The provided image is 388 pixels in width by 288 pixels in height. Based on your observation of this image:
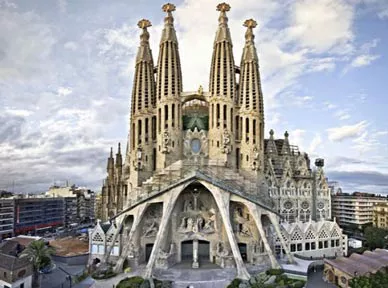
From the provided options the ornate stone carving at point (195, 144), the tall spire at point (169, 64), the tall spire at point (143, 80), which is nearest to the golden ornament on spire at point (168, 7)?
the tall spire at point (169, 64)

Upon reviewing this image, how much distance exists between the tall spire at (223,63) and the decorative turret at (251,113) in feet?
7.51

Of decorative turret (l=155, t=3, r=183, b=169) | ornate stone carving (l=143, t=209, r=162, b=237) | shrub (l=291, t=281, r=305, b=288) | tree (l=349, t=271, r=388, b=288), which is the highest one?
decorative turret (l=155, t=3, r=183, b=169)

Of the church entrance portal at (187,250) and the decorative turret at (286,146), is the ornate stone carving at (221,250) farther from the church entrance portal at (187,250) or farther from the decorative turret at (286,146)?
the decorative turret at (286,146)

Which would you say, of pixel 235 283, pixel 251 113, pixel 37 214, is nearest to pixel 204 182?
pixel 235 283

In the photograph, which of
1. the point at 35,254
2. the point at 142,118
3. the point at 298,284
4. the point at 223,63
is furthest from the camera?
the point at 142,118

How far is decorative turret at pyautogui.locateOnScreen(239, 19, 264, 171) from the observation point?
153 feet

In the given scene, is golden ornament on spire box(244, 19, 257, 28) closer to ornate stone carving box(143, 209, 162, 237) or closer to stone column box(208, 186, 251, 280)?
stone column box(208, 186, 251, 280)

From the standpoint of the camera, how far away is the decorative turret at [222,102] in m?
45.3

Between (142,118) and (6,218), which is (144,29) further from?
(6,218)

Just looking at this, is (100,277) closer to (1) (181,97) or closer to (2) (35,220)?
(1) (181,97)

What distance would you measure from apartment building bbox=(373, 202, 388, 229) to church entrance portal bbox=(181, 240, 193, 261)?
50.7 m

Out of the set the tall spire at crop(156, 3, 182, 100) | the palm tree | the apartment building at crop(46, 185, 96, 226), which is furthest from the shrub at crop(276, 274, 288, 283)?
the apartment building at crop(46, 185, 96, 226)

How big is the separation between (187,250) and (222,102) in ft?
68.5

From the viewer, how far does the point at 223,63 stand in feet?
156
